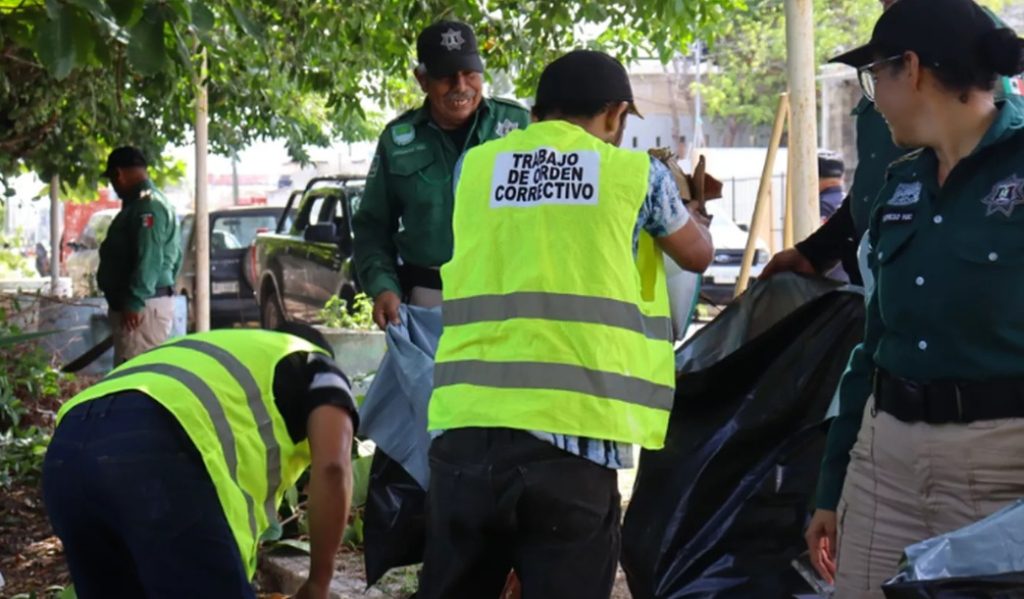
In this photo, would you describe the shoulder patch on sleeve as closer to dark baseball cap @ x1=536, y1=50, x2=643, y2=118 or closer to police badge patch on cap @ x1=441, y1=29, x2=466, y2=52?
dark baseball cap @ x1=536, y1=50, x2=643, y2=118

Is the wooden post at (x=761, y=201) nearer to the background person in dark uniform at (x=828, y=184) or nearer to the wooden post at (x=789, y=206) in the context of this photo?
the wooden post at (x=789, y=206)

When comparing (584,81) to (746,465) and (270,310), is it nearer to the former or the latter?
Answer: (746,465)

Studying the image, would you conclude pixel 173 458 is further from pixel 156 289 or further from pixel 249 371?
pixel 156 289

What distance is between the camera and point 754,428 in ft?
13.5

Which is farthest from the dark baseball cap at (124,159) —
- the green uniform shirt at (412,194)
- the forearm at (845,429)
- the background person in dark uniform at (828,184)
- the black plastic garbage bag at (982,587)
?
the black plastic garbage bag at (982,587)

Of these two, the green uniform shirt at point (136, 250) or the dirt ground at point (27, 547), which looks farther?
the green uniform shirt at point (136, 250)

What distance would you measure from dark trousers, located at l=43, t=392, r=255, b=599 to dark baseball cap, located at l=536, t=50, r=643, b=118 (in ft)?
3.69

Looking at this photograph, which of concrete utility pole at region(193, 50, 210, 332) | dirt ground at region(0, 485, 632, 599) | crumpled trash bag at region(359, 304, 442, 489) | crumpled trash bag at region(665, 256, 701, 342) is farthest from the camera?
concrete utility pole at region(193, 50, 210, 332)

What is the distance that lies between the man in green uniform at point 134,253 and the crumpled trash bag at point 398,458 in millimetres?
6323

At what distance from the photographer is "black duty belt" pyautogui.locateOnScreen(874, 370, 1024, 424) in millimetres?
2889

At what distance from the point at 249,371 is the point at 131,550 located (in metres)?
0.47

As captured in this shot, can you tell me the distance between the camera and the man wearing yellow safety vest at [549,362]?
10.5 ft

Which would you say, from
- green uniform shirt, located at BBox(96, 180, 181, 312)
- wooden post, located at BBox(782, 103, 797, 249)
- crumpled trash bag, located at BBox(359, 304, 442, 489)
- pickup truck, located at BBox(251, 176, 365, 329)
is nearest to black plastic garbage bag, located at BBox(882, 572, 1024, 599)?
crumpled trash bag, located at BBox(359, 304, 442, 489)

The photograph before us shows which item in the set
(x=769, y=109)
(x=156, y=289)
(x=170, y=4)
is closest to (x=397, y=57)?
(x=156, y=289)
